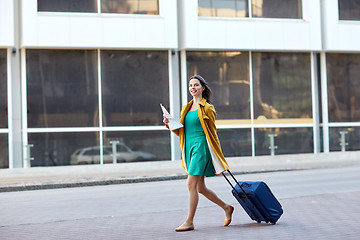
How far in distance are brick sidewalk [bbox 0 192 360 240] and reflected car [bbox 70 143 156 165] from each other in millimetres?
11706

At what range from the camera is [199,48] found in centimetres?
2241

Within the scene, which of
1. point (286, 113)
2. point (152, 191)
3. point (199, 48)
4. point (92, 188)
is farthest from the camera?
point (286, 113)

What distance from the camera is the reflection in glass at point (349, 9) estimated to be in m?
24.6

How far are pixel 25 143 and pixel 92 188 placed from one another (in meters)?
5.65

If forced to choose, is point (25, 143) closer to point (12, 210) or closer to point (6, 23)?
point (6, 23)

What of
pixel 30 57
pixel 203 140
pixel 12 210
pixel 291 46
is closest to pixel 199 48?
pixel 291 46

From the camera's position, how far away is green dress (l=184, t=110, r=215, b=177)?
742 cm

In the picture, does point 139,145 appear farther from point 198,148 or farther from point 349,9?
point 198,148

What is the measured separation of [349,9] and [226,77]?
5.78 meters

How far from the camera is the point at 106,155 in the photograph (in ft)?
70.2

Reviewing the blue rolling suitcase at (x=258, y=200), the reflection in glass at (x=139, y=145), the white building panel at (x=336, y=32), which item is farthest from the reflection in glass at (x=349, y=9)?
the blue rolling suitcase at (x=258, y=200)

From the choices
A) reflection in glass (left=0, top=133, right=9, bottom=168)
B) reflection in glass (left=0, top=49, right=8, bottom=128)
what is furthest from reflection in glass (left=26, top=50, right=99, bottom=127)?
reflection in glass (left=0, top=133, right=9, bottom=168)

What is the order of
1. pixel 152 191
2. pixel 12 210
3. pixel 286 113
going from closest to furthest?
pixel 12 210 < pixel 152 191 < pixel 286 113

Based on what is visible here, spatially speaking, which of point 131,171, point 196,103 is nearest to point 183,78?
point 131,171
